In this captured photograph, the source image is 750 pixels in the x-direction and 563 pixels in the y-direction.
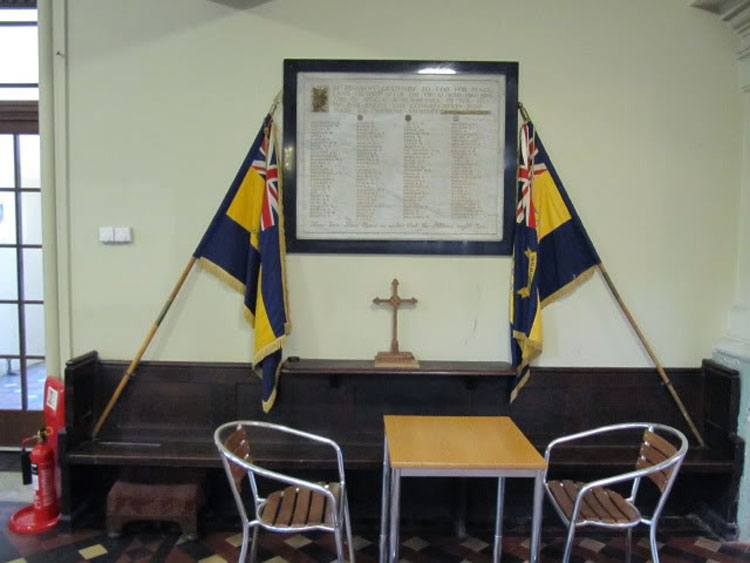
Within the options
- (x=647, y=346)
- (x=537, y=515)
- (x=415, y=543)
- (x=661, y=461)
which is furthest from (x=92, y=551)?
(x=647, y=346)

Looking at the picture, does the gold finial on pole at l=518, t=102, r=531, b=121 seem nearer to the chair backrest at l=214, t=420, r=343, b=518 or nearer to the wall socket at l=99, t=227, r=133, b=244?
the chair backrest at l=214, t=420, r=343, b=518

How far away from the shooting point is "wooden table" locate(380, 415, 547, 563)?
6.07 ft

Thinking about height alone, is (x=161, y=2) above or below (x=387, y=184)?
above

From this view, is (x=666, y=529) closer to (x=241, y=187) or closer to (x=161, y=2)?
(x=241, y=187)

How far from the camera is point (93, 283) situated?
2812 mm

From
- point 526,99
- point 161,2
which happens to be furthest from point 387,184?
point 161,2

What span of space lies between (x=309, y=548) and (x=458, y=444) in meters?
1.02

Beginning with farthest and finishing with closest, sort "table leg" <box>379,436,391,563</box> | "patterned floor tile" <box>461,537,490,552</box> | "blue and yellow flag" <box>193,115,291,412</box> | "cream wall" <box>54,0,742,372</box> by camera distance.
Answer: "cream wall" <box>54,0,742,372</box>
"blue and yellow flag" <box>193,115,291,412</box>
"patterned floor tile" <box>461,537,490,552</box>
"table leg" <box>379,436,391,563</box>

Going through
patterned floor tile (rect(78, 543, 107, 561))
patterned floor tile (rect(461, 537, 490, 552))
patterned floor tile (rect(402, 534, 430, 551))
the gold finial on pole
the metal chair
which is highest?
the gold finial on pole

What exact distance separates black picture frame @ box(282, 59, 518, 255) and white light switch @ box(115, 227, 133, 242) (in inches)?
33.6

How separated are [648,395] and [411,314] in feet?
4.44

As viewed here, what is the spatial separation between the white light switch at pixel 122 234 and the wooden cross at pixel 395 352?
1.37 meters

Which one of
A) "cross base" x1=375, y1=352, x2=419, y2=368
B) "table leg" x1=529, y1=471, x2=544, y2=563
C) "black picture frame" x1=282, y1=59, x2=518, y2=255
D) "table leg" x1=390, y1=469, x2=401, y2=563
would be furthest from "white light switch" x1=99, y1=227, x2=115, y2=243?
"table leg" x1=529, y1=471, x2=544, y2=563

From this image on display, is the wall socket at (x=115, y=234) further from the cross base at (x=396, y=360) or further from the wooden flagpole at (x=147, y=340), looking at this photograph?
the cross base at (x=396, y=360)
